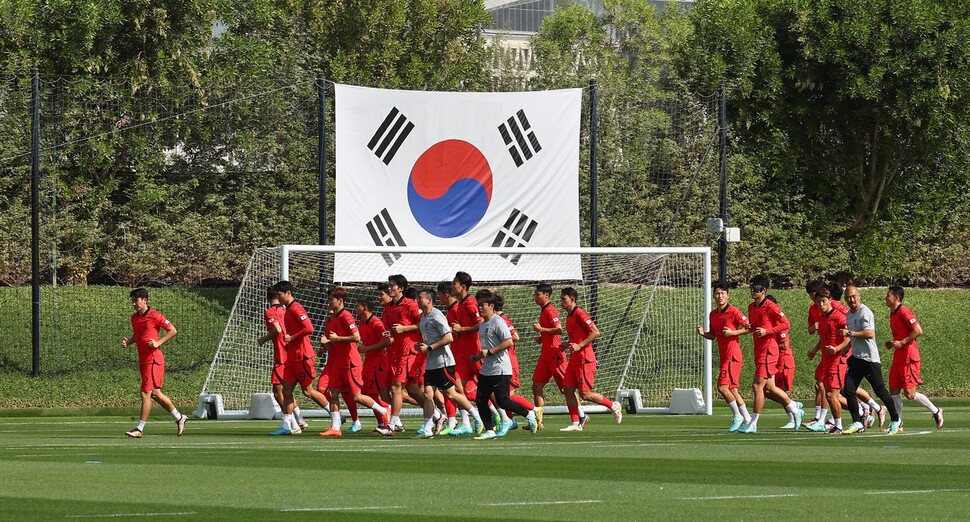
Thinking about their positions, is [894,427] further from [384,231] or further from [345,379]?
[384,231]

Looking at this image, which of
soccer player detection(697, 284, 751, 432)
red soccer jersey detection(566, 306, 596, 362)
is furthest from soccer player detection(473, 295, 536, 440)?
soccer player detection(697, 284, 751, 432)

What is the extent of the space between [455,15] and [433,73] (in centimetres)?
222

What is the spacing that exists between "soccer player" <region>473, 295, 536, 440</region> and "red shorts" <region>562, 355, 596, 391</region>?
234 cm

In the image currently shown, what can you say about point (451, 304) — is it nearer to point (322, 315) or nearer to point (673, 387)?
point (322, 315)

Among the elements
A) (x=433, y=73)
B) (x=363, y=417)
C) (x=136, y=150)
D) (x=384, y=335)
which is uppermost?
(x=433, y=73)

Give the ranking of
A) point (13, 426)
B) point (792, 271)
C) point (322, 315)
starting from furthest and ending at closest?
point (792, 271) < point (322, 315) < point (13, 426)

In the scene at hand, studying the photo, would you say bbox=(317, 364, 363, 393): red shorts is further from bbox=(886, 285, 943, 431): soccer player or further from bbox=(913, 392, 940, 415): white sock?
bbox=(913, 392, 940, 415): white sock

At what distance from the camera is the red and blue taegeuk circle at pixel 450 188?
27734mm

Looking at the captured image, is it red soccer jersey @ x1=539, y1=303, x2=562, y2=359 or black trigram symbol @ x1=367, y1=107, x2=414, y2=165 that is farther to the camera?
black trigram symbol @ x1=367, y1=107, x2=414, y2=165

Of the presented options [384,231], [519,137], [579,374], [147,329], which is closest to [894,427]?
[579,374]

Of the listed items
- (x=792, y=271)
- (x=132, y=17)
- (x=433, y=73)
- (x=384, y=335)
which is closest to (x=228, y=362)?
(x=384, y=335)

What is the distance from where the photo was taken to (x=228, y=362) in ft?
84.3

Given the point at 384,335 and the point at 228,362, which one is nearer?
the point at 384,335

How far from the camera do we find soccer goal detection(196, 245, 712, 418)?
2575cm
